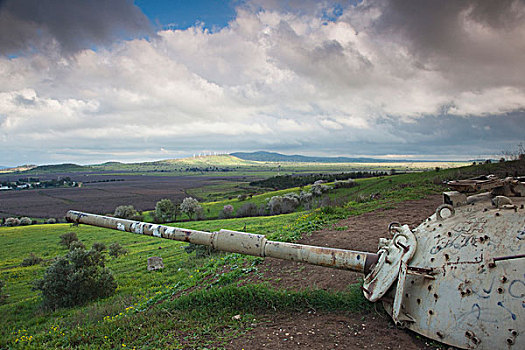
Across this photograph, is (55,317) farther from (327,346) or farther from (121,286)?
(327,346)

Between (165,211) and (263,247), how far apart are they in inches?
2028

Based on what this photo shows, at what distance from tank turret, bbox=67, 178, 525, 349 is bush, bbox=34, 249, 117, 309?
12.6 meters

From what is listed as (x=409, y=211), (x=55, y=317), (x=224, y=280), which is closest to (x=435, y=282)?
(x=224, y=280)

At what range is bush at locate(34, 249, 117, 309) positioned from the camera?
1384 cm

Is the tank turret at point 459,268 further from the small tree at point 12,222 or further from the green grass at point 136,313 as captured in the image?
the small tree at point 12,222

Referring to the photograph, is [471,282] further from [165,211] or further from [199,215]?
[199,215]

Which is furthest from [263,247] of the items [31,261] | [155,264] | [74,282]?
[31,261]

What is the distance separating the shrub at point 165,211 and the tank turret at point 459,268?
5129cm

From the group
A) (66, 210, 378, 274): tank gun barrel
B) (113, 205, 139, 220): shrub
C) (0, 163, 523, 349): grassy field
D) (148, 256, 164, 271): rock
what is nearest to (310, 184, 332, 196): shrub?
(113, 205, 139, 220): shrub

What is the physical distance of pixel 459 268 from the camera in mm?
4344

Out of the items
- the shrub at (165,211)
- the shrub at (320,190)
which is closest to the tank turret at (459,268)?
the shrub at (320,190)

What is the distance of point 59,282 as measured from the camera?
45.4 ft

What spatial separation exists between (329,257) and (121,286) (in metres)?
14.9

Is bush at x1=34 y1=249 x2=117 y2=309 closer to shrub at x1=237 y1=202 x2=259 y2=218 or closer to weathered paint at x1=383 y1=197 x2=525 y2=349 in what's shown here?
weathered paint at x1=383 y1=197 x2=525 y2=349
